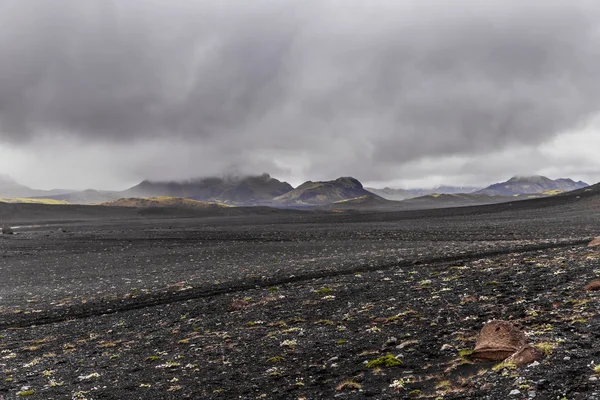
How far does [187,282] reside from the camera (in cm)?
2231

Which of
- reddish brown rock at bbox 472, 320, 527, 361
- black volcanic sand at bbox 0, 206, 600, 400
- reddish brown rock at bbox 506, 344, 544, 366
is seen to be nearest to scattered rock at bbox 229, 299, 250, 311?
black volcanic sand at bbox 0, 206, 600, 400

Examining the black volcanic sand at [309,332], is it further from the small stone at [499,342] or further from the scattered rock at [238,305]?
the small stone at [499,342]

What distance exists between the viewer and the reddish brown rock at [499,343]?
807cm

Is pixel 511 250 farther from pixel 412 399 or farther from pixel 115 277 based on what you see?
pixel 115 277

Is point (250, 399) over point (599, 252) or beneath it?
beneath

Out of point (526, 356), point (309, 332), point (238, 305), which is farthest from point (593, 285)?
point (238, 305)

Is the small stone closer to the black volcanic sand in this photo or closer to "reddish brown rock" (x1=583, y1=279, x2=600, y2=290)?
the black volcanic sand

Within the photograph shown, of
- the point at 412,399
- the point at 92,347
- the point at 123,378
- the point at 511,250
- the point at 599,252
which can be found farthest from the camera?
the point at 511,250

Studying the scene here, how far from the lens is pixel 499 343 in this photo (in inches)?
327

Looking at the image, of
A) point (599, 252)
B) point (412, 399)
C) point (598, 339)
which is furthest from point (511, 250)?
point (412, 399)

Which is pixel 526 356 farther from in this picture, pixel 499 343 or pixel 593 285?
pixel 593 285

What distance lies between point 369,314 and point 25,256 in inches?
1632

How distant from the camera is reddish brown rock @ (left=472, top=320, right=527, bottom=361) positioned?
807cm

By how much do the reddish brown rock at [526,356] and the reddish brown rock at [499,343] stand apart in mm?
264
